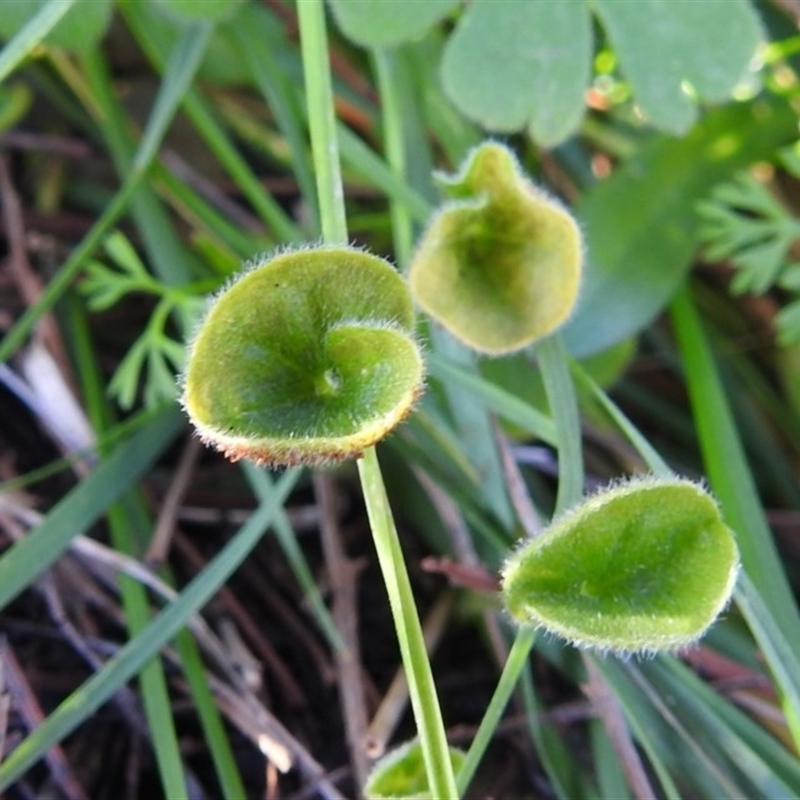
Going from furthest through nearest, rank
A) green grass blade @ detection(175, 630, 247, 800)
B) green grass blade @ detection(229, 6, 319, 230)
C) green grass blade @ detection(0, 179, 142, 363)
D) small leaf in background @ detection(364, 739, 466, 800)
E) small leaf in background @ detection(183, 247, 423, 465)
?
green grass blade @ detection(229, 6, 319, 230) < green grass blade @ detection(0, 179, 142, 363) < green grass blade @ detection(175, 630, 247, 800) < small leaf in background @ detection(364, 739, 466, 800) < small leaf in background @ detection(183, 247, 423, 465)

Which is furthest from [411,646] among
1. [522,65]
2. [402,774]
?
[522,65]

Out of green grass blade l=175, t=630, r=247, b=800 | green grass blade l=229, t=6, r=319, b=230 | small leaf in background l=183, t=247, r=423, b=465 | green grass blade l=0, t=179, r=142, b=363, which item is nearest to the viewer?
small leaf in background l=183, t=247, r=423, b=465

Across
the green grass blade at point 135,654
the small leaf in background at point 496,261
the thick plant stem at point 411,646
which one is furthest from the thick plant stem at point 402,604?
the green grass blade at point 135,654

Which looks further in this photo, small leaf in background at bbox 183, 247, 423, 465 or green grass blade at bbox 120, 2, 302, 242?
green grass blade at bbox 120, 2, 302, 242

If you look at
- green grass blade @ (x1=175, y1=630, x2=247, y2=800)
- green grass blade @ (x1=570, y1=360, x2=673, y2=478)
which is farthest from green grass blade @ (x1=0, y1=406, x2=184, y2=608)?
green grass blade @ (x1=570, y1=360, x2=673, y2=478)

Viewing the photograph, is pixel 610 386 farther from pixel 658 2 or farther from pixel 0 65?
pixel 0 65

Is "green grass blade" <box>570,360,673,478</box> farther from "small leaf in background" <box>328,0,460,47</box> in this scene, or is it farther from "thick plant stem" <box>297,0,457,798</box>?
Answer: "small leaf in background" <box>328,0,460,47</box>
